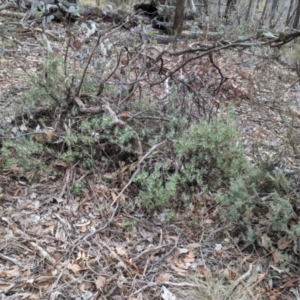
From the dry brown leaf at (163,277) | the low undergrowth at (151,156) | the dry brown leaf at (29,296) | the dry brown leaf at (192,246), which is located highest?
the low undergrowth at (151,156)

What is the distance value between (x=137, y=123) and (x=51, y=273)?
55.4 inches

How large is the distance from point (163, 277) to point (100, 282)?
1.23 ft

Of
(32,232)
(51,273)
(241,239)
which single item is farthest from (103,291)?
(241,239)

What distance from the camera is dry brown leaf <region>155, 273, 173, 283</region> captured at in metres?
2.09

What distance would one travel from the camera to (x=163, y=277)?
211 centimetres

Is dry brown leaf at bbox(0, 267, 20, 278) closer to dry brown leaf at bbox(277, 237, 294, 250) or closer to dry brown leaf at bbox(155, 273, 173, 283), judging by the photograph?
dry brown leaf at bbox(155, 273, 173, 283)

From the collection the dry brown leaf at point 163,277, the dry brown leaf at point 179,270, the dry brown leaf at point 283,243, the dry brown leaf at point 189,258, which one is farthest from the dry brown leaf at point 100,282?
the dry brown leaf at point 283,243

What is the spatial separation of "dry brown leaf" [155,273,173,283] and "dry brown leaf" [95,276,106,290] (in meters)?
0.31

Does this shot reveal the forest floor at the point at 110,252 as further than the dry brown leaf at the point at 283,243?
No

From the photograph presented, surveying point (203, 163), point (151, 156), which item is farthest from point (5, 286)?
point (203, 163)

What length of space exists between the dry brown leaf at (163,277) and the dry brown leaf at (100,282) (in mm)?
312

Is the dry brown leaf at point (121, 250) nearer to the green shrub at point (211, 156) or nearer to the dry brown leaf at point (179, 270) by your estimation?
the dry brown leaf at point (179, 270)

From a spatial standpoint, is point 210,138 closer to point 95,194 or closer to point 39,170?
point 95,194

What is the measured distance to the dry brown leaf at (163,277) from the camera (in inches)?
82.3
